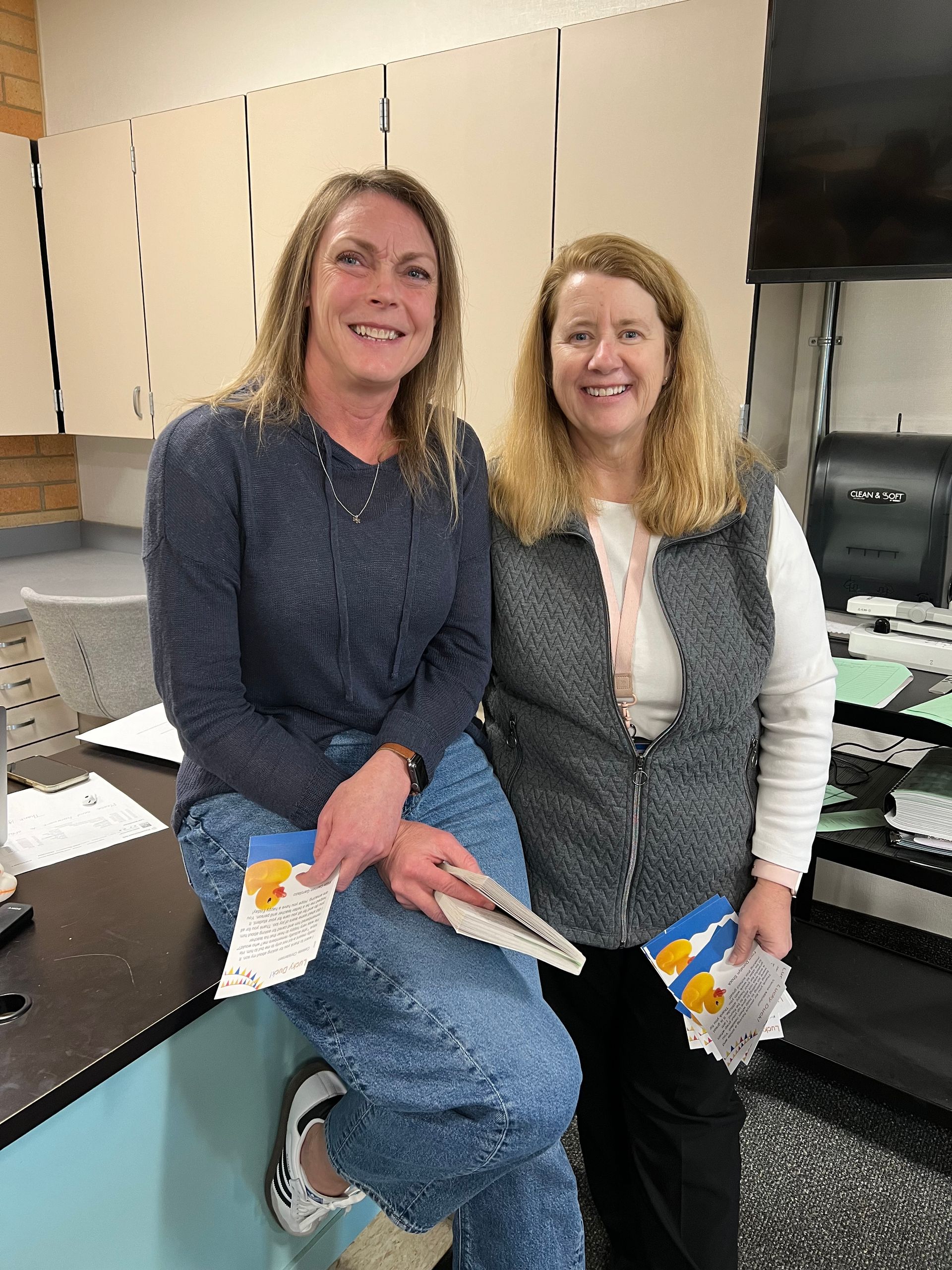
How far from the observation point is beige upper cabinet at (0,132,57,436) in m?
3.17

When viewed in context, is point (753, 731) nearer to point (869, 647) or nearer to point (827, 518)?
point (869, 647)

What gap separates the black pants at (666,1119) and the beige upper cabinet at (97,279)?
101 inches

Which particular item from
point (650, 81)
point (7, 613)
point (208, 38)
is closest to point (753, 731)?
point (650, 81)

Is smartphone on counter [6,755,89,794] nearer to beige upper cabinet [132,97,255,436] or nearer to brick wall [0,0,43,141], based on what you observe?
beige upper cabinet [132,97,255,436]

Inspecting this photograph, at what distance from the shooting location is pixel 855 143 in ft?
6.00

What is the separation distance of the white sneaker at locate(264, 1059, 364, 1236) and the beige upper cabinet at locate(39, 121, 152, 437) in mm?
2463

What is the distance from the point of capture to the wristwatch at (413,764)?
1148 millimetres

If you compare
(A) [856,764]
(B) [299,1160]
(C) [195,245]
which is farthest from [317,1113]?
(C) [195,245]

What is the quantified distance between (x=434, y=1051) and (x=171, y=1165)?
0.44 metres

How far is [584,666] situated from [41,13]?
12.1ft

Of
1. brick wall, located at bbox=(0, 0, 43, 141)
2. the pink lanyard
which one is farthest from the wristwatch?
brick wall, located at bbox=(0, 0, 43, 141)

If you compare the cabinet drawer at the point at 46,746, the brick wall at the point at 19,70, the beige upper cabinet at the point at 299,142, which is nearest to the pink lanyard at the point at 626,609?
the beige upper cabinet at the point at 299,142

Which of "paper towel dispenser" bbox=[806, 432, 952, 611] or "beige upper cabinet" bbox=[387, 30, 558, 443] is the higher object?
"beige upper cabinet" bbox=[387, 30, 558, 443]

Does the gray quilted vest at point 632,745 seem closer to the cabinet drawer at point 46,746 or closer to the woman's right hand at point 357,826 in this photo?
the woman's right hand at point 357,826
